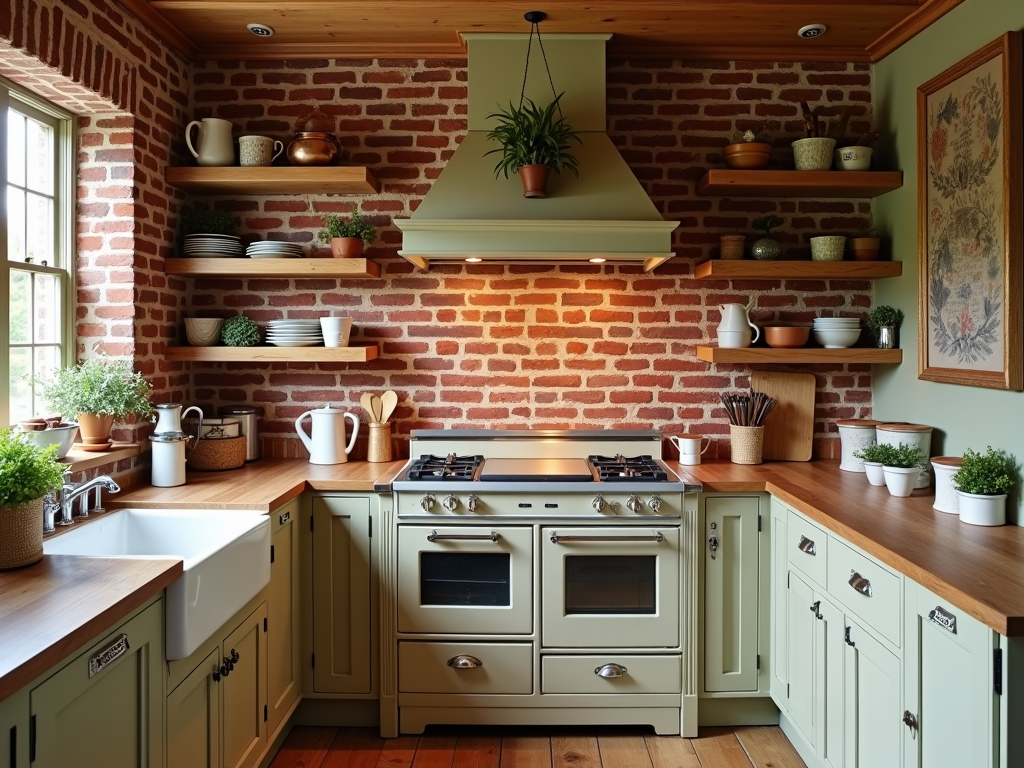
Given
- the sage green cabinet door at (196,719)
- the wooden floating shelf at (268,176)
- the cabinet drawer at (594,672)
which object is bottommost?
the cabinet drawer at (594,672)

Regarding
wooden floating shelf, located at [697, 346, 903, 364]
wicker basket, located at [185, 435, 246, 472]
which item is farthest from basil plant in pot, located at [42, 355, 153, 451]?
wooden floating shelf, located at [697, 346, 903, 364]

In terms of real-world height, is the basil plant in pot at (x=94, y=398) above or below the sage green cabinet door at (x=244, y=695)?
above

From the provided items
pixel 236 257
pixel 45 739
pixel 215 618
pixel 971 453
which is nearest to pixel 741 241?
pixel 971 453

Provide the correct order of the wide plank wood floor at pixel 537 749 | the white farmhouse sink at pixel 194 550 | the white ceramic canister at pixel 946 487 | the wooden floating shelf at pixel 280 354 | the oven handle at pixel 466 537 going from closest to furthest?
1. the white farmhouse sink at pixel 194 550
2. the white ceramic canister at pixel 946 487
3. the wide plank wood floor at pixel 537 749
4. the oven handle at pixel 466 537
5. the wooden floating shelf at pixel 280 354

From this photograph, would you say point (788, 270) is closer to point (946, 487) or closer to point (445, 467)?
point (946, 487)

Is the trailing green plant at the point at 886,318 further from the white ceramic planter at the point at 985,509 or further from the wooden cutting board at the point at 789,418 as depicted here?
the white ceramic planter at the point at 985,509

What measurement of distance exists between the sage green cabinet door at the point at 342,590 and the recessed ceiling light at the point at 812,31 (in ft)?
8.67

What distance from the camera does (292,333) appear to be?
135 inches

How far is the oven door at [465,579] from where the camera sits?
Answer: 3.03 metres

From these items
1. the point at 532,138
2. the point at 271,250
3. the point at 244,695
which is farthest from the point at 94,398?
the point at 532,138

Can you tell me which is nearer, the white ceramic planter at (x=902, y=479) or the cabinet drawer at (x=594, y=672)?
the white ceramic planter at (x=902, y=479)

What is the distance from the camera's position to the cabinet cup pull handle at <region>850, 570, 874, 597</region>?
89.4 inches

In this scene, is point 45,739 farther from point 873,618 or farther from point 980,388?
point 980,388

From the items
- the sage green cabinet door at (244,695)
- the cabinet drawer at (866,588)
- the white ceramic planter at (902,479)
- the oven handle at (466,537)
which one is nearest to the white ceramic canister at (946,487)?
the white ceramic planter at (902,479)
